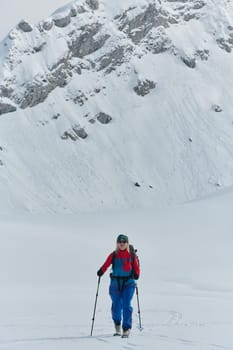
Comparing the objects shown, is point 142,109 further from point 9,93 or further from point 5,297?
point 5,297

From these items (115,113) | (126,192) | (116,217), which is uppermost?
(115,113)

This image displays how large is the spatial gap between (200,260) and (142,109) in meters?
86.2

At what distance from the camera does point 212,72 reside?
387 ft

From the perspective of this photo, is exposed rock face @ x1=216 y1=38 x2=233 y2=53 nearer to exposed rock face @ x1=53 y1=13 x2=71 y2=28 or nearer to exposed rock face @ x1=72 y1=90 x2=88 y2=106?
exposed rock face @ x1=53 y1=13 x2=71 y2=28

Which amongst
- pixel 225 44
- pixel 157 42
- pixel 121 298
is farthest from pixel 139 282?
pixel 225 44

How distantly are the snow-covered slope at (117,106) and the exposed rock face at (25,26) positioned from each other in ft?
0.71

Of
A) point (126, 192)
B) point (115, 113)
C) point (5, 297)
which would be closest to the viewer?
point (5, 297)

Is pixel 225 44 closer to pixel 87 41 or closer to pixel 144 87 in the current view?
pixel 144 87

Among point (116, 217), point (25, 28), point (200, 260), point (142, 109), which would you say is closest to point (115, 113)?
point (142, 109)

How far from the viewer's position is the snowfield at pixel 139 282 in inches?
317

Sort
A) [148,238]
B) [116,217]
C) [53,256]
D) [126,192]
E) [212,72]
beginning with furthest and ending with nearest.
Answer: [212,72] < [126,192] < [116,217] < [148,238] < [53,256]

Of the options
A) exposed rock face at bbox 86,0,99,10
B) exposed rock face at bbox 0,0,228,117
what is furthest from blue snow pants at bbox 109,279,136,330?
exposed rock face at bbox 86,0,99,10

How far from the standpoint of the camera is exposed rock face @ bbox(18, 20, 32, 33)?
120 meters

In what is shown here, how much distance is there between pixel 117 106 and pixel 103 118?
4.99 meters
